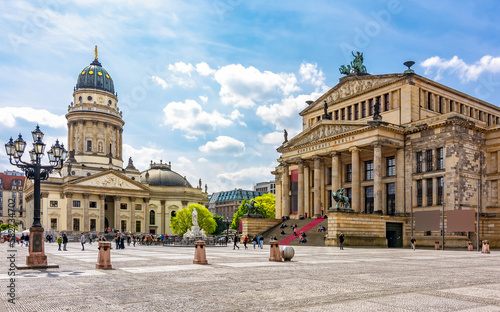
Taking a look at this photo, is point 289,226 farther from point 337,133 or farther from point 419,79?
point 419,79

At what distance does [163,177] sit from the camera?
12306 cm

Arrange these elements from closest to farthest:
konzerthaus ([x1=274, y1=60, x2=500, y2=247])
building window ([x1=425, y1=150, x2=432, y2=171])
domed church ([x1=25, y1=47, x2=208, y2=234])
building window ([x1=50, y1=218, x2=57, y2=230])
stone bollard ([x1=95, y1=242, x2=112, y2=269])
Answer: stone bollard ([x1=95, y1=242, x2=112, y2=269]), konzerthaus ([x1=274, y1=60, x2=500, y2=247]), building window ([x1=425, y1=150, x2=432, y2=171]), building window ([x1=50, y1=218, x2=57, y2=230]), domed church ([x1=25, y1=47, x2=208, y2=234])

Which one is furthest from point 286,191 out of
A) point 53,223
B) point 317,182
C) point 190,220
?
point 53,223

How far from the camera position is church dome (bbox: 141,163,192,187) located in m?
122

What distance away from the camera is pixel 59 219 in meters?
97.8

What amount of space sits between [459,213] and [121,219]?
258 feet

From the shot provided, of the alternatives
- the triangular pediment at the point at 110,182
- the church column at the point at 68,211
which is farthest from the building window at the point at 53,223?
the triangular pediment at the point at 110,182

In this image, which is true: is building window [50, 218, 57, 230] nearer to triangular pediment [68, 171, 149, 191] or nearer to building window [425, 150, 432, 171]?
triangular pediment [68, 171, 149, 191]

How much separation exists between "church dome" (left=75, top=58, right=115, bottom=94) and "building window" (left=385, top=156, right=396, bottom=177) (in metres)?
80.3

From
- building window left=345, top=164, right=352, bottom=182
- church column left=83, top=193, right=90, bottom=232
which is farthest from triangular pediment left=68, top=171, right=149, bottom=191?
building window left=345, top=164, right=352, bottom=182

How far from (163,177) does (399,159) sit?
79.3m

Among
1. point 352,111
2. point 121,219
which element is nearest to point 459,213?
point 352,111

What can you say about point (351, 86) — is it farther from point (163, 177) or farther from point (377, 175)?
point (163, 177)

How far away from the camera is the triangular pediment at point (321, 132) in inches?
2261
